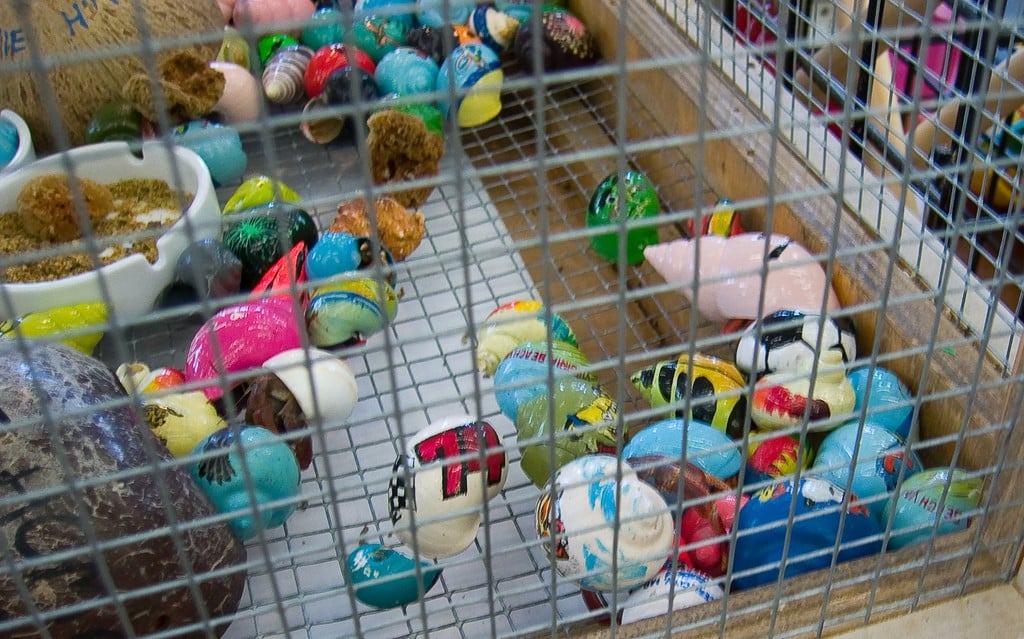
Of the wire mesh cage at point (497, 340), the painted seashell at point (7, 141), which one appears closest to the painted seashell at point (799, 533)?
the wire mesh cage at point (497, 340)

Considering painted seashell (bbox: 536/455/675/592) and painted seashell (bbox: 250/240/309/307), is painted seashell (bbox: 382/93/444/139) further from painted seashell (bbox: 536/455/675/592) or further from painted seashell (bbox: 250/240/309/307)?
painted seashell (bbox: 536/455/675/592)

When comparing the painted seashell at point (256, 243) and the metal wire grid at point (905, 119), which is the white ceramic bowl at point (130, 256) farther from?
the metal wire grid at point (905, 119)

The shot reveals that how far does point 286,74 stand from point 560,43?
0.34 metres

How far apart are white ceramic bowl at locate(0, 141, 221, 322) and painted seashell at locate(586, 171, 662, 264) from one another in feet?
1.23

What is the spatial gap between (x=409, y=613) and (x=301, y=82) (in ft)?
2.47

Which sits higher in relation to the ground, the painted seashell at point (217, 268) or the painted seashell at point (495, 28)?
the painted seashell at point (495, 28)

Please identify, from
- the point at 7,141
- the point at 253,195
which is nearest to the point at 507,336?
the point at 253,195

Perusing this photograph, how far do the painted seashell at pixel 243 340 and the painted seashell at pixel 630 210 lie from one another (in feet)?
1.09

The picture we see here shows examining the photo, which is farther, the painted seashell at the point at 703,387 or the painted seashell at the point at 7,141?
the painted seashell at the point at 7,141

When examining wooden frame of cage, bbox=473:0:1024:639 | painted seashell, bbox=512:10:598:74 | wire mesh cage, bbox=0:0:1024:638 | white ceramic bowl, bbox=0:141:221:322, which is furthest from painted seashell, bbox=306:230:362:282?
painted seashell, bbox=512:10:598:74

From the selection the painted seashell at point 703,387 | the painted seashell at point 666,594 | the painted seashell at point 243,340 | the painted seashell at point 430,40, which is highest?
the painted seashell at point 430,40

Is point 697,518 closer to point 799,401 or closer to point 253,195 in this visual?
point 799,401

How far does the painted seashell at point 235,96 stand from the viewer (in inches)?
50.4

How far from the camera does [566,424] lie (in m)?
0.82
